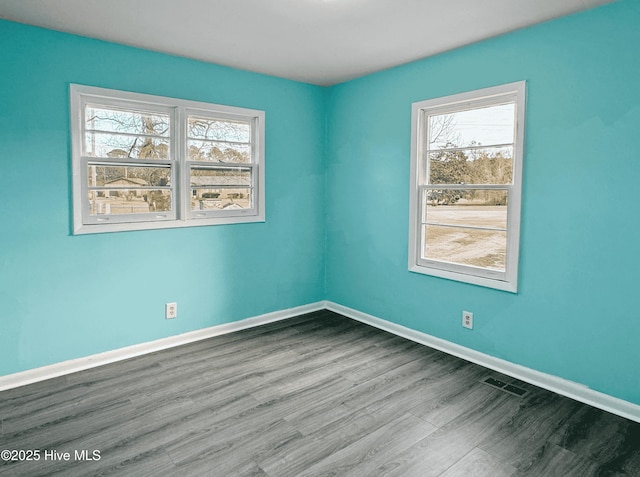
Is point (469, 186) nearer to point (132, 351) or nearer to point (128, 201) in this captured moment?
point (128, 201)

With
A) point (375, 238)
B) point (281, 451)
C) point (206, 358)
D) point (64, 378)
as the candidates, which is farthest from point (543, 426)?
point (64, 378)

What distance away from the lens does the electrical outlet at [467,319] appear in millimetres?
3424

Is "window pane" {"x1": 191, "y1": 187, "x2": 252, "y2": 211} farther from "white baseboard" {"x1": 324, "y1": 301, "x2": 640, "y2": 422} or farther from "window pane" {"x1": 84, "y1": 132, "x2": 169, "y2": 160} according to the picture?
"white baseboard" {"x1": 324, "y1": 301, "x2": 640, "y2": 422}

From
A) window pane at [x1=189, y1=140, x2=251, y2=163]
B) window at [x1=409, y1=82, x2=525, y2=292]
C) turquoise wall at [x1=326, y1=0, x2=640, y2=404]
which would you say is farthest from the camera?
window pane at [x1=189, y1=140, x2=251, y2=163]

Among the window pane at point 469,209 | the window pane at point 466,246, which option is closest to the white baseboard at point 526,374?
the window pane at point 466,246

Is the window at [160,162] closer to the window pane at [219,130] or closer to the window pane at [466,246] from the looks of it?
the window pane at [219,130]

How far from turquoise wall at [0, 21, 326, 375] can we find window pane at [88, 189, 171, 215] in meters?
0.19

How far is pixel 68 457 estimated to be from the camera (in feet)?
7.19

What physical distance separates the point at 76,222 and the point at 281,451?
87.7 inches

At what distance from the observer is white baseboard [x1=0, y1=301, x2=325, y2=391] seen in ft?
9.89

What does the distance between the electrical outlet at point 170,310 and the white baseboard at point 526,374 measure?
187 centimetres

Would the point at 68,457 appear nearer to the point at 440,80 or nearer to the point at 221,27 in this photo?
the point at 221,27

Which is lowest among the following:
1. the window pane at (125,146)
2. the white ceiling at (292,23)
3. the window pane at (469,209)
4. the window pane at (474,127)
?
the window pane at (469,209)

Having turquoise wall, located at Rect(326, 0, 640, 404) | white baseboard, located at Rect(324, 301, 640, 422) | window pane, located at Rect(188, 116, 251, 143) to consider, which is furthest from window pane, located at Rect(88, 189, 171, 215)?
white baseboard, located at Rect(324, 301, 640, 422)
